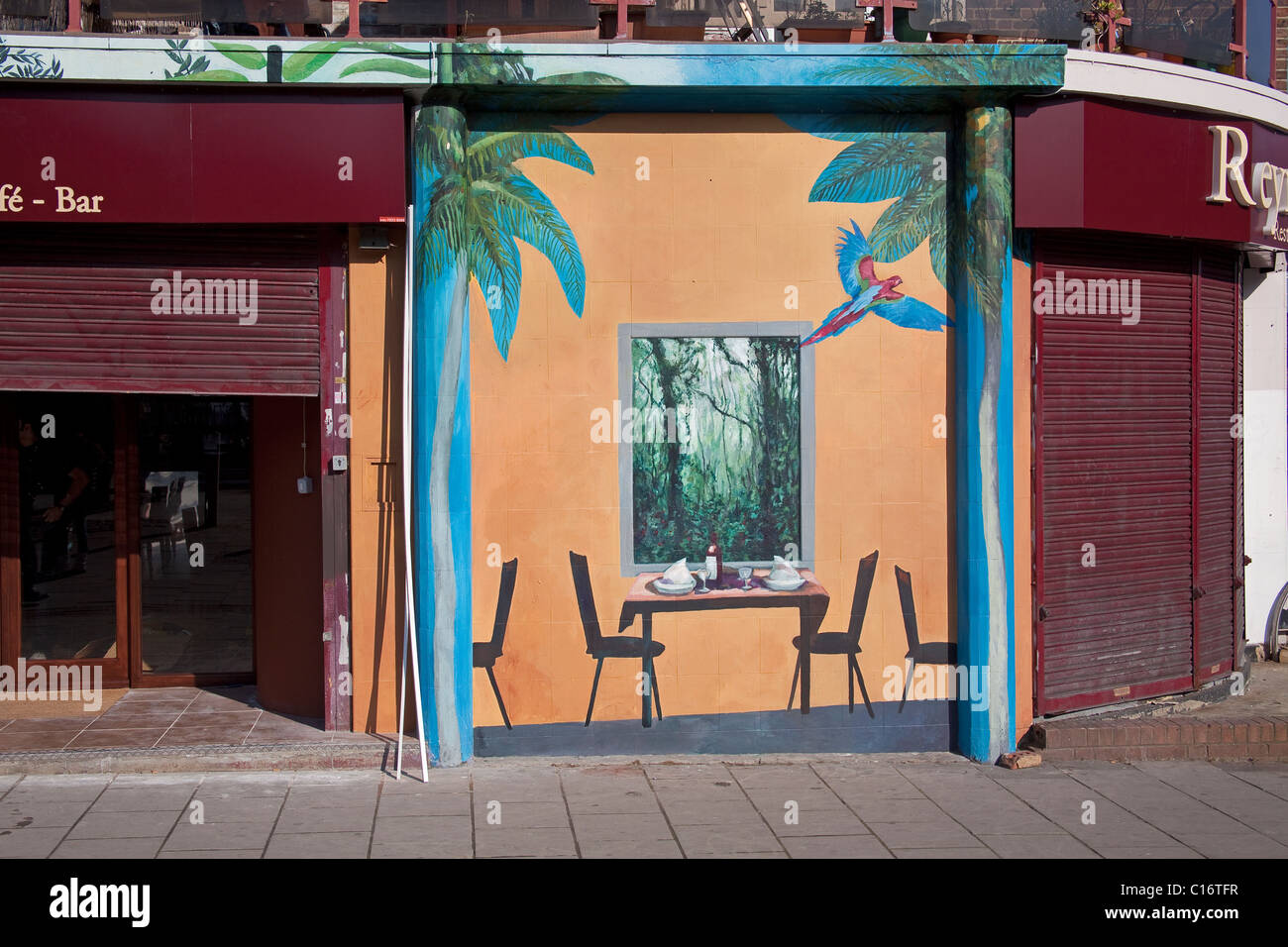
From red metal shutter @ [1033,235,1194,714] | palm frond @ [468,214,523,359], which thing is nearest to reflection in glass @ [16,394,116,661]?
palm frond @ [468,214,523,359]

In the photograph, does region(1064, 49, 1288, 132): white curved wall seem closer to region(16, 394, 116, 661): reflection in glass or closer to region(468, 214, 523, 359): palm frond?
region(468, 214, 523, 359): palm frond

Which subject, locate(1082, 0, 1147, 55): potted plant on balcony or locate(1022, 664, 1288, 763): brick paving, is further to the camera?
locate(1082, 0, 1147, 55): potted plant on balcony

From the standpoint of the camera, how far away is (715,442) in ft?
28.0

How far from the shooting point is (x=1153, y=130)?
8.77m

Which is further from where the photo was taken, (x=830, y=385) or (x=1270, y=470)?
(x=1270, y=470)

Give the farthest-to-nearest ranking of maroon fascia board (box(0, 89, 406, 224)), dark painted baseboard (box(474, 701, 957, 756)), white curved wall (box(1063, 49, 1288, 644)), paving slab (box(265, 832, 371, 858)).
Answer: white curved wall (box(1063, 49, 1288, 644))
dark painted baseboard (box(474, 701, 957, 756))
maroon fascia board (box(0, 89, 406, 224))
paving slab (box(265, 832, 371, 858))

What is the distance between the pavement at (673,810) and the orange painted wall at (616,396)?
639 millimetres

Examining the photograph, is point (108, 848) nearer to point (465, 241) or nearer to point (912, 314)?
point (465, 241)

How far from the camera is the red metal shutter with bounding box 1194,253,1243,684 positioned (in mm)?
9758

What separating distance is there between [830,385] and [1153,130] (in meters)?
2.97

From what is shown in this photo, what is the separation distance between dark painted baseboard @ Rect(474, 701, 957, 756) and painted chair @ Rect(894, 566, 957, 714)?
20cm
